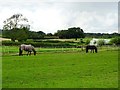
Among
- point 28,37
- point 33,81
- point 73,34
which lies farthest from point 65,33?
point 33,81

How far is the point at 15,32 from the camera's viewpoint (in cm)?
11756

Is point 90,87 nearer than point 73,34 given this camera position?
Yes

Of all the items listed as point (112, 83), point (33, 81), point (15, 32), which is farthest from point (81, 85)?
point (15, 32)

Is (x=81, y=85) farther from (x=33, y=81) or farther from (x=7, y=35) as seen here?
(x=7, y=35)

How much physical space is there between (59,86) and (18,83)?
226cm

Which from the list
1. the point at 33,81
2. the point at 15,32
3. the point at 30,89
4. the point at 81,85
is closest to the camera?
the point at 30,89

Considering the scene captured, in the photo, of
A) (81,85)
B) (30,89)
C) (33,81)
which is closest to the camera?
(30,89)

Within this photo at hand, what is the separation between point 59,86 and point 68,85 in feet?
1.81

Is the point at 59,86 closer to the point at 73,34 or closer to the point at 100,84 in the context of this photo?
the point at 100,84

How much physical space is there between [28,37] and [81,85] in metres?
105

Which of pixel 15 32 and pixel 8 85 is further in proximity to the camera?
pixel 15 32

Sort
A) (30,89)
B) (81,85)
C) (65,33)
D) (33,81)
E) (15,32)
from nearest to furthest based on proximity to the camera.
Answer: (30,89) < (81,85) < (33,81) < (15,32) < (65,33)

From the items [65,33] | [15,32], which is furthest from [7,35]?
[65,33]

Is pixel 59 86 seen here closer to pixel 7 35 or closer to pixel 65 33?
pixel 7 35
